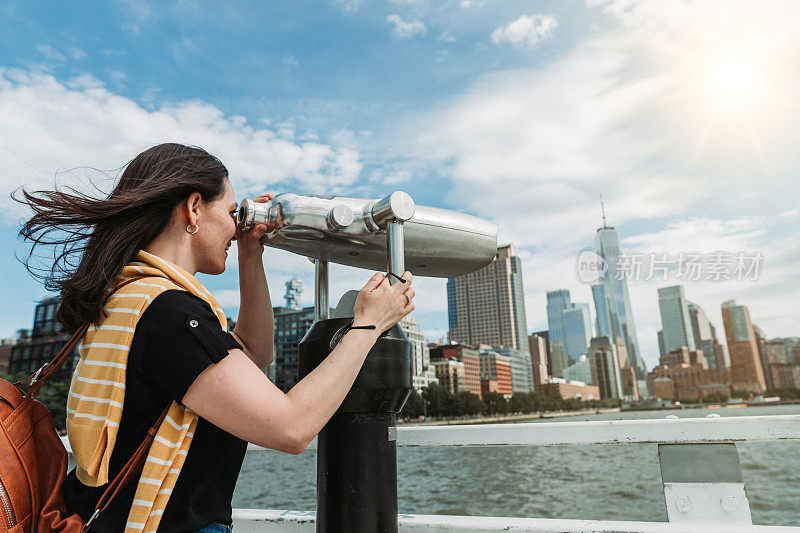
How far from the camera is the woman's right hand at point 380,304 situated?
3.01ft

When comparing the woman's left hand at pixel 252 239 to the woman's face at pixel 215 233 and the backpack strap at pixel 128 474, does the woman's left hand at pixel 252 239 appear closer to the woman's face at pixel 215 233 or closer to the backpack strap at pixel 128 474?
the woman's face at pixel 215 233

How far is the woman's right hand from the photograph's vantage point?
0.92 m

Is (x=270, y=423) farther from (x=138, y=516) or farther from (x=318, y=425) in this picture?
(x=138, y=516)

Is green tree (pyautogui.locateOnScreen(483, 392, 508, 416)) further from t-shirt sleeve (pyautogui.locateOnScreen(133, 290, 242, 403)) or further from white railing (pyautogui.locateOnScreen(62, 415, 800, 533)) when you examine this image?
t-shirt sleeve (pyautogui.locateOnScreen(133, 290, 242, 403))

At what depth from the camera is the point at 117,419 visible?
0.76m

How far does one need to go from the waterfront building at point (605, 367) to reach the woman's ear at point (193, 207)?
7894 centimetres

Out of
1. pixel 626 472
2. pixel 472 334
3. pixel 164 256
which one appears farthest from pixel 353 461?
pixel 472 334

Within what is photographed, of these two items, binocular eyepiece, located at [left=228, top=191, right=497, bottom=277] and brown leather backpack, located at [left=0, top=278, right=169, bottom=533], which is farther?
binocular eyepiece, located at [left=228, top=191, right=497, bottom=277]

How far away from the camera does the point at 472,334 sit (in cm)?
8925

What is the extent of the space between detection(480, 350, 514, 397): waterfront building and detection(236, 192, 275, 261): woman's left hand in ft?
228

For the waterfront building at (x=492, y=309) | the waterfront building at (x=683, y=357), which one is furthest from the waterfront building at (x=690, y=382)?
the waterfront building at (x=492, y=309)

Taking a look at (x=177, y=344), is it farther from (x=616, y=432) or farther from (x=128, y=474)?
(x=616, y=432)

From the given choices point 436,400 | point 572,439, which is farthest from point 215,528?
point 436,400

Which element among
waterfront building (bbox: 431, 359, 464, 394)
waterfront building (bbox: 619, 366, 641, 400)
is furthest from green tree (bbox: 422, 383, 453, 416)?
waterfront building (bbox: 619, 366, 641, 400)
